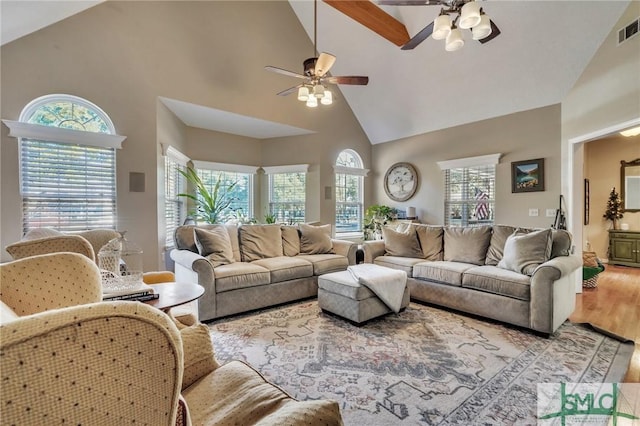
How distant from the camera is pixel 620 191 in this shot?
5.81 metres

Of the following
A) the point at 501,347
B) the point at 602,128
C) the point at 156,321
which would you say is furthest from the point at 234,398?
the point at 602,128

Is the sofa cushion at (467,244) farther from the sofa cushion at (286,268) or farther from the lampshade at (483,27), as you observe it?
the lampshade at (483,27)

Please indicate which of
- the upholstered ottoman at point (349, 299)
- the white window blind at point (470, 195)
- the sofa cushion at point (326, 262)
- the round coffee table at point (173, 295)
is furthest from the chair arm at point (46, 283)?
the white window blind at point (470, 195)

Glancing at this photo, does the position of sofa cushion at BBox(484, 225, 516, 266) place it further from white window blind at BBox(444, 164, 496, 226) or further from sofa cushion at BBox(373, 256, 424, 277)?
white window blind at BBox(444, 164, 496, 226)

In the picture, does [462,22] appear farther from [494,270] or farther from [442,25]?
[494,270]

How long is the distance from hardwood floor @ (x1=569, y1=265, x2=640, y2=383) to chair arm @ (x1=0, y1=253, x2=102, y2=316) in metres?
3.17

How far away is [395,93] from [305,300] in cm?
410

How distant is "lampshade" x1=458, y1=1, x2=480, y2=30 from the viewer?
7.09 ft

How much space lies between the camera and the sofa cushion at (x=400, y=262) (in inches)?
145

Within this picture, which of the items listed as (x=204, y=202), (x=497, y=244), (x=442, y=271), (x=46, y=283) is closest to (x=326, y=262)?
(x=442, y=271)

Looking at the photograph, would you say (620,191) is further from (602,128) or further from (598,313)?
(598,313)

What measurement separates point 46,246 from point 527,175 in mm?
5503

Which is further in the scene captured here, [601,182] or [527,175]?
[601,182]

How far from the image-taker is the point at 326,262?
12.9 feet
